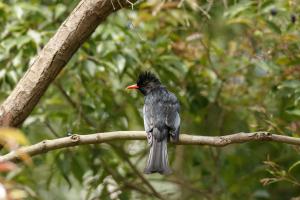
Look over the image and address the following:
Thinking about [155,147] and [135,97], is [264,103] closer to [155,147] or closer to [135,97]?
[135,97]

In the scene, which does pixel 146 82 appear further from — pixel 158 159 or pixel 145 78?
pixel 158 159

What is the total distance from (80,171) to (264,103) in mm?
2178

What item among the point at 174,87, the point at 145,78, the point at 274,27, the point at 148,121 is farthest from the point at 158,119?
the point at 274,27

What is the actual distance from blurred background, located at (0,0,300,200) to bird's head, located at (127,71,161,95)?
0.33 feet

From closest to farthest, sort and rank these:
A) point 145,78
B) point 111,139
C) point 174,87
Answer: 1. point 111,139
2. point 145,78
3. point 174,87

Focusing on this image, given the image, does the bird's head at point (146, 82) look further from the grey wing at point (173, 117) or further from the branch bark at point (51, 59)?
the branch bark at point (51, 59)

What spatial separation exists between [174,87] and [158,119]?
1205 millimetres

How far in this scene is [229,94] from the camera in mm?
6477

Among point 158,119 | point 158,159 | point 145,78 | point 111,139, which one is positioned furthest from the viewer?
point 145,78

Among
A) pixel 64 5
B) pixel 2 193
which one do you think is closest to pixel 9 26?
pixel 64 5

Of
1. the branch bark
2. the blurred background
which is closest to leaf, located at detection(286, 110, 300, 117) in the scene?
the blurred background

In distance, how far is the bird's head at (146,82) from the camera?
575 cm

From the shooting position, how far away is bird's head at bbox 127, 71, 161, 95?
226 inches

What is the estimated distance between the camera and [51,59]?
404 cm
